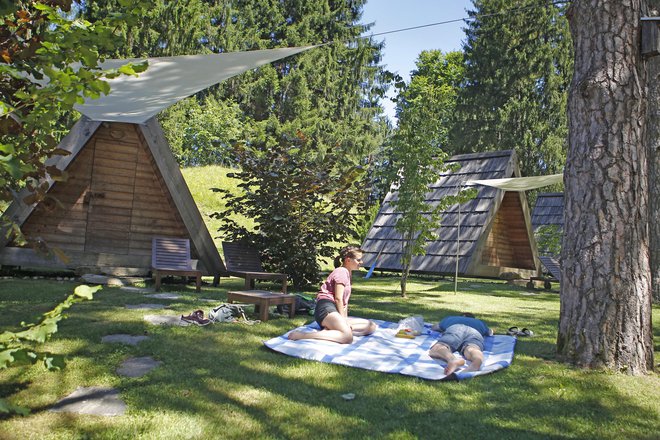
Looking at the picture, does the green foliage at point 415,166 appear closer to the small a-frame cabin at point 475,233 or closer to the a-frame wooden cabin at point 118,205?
the small a-frame cabin at point 475,233

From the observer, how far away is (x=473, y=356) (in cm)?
447

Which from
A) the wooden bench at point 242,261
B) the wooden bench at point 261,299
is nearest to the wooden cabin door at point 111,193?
the wooden bench at point 242,261

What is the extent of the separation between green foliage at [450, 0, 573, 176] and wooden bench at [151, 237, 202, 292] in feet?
72.7

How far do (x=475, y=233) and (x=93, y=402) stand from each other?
34.9 feet

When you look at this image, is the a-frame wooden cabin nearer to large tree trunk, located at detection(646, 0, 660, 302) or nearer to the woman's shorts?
the woman's shorts

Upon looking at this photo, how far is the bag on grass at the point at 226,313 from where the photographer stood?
5641mm

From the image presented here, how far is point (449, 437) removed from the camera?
2953 millimetres

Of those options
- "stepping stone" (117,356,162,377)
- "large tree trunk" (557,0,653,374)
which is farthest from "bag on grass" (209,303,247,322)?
"large tree trunk" (557,0,653,374)

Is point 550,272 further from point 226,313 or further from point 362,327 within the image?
point 226,313

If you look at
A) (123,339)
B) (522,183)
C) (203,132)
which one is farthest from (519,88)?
(123,339)

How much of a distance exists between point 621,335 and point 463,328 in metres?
1.28

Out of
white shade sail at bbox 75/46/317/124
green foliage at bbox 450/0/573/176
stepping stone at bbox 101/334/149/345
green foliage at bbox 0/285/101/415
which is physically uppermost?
green foliage at bbox 450/0/573/176

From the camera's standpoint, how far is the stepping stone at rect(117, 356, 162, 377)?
3619 mm

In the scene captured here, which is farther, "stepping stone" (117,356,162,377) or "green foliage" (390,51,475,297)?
"green foliage" (390,51,475,297)
